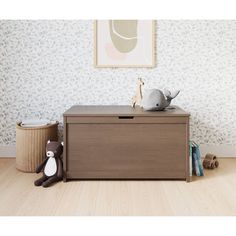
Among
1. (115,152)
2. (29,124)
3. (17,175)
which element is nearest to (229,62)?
(115,152)

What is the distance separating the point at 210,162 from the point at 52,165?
1361mm

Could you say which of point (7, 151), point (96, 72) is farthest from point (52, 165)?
point (96, 72)

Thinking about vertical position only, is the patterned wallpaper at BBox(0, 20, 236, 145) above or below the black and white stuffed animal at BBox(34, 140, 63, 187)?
above

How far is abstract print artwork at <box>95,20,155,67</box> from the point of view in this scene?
3.36m

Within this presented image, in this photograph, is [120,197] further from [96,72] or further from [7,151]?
[7,151]

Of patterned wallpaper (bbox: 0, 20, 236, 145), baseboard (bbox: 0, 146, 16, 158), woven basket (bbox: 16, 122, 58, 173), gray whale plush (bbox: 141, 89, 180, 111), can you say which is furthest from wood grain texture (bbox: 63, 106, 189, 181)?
baseboard (bbox: 0, 146, 16, 158)

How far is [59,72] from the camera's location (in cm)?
343

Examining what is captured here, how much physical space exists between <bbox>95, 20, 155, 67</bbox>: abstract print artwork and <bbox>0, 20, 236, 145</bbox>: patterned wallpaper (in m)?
0.07

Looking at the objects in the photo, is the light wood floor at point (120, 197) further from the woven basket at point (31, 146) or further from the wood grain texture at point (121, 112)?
the wood grain texture at point (121, 112)

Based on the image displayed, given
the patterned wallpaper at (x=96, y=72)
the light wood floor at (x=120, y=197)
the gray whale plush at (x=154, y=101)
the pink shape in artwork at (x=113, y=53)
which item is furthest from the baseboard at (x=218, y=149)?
the pink shape in artwork at (x=113, y=53)

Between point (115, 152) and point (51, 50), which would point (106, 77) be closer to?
point (51, 50)

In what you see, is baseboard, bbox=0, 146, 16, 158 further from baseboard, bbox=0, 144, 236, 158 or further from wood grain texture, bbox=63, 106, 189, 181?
wood grain texture, bbox=63, 106, 189, 181

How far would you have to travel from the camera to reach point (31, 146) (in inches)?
121

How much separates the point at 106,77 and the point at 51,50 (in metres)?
0.57
